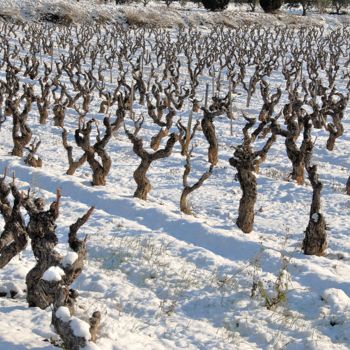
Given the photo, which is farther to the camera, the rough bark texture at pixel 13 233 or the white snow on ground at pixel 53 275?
the rough bark texture at pixel 13 233

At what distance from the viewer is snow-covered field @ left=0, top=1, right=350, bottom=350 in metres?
5.46

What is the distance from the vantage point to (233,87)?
23.3 metres

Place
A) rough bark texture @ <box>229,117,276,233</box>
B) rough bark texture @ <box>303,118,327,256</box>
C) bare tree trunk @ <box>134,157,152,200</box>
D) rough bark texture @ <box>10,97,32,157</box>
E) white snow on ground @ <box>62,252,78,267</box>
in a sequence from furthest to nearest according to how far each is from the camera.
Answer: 1. rough bark texture @ <box>10,97,32,157</box>
2. bare tree trunk @ <box>134,157,152,200</box>
3. rough bark texture @ <box>229,117,276,233</box>
4. rough bark texture @ <box>303,118,327,256</box>
5. white snow on ground @ <box>62,252,78,267</box>

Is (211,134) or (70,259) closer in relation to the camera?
(70,259)

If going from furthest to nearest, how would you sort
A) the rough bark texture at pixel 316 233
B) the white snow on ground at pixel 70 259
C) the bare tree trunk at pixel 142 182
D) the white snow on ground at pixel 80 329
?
1. the bare tree trunk at pixel 142 182
2. the rough bark texture at pixel 316 233
3. the white snow on ground at pixel 70 259
4. the white snow on ground at pixel 80 329

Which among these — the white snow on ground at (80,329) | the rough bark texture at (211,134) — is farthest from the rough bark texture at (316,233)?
the rough bark texture at (211,134)

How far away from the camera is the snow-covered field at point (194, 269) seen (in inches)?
215

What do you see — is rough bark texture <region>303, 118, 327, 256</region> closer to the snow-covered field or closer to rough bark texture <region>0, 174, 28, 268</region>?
Answer: the snow-covered field

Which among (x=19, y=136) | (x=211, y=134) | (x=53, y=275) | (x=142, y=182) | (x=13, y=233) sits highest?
(x=211, y=134)

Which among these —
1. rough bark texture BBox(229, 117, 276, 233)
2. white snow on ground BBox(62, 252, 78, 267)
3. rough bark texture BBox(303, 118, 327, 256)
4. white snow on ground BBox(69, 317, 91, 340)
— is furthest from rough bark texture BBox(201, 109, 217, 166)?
white snow on ground BBox(69, 317, 91, 340)

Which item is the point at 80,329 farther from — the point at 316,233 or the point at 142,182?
the point at 142,182

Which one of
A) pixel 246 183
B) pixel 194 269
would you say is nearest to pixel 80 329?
pixel 194 269

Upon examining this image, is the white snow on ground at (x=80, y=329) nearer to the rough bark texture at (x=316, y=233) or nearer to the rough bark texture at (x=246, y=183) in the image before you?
the rough bark texture at (x=316, y=233)

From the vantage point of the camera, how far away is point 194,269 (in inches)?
276
